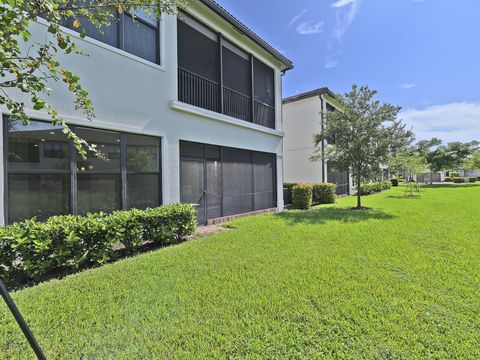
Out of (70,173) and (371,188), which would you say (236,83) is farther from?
(371,188)

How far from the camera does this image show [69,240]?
4.11 m

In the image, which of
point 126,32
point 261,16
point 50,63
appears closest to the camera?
point 50,63

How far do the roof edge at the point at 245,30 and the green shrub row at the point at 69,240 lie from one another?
697 cm

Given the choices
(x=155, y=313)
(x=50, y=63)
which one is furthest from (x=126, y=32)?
(x=155, y=313)

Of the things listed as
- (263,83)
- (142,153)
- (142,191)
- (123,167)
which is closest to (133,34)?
(142,153)

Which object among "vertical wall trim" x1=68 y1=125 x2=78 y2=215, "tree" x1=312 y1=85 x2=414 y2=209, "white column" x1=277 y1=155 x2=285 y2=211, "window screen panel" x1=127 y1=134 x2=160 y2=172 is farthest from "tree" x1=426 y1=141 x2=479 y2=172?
"vertical wall trim" x1=68 y1=125 x2=78 y2=215

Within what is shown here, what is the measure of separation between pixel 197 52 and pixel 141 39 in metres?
2.28

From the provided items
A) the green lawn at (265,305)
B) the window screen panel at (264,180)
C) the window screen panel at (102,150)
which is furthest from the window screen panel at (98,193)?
the window screen panel at (264,180)

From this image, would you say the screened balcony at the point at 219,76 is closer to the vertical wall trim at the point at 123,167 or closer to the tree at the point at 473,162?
the vertical wall trim at the point at 123,167

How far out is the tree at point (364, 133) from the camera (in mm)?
10805

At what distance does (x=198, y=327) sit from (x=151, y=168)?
16.6ft

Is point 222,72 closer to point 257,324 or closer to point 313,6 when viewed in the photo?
point 313,6

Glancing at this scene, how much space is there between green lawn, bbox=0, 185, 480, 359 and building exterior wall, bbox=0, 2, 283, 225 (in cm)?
264

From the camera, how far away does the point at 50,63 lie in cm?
197
